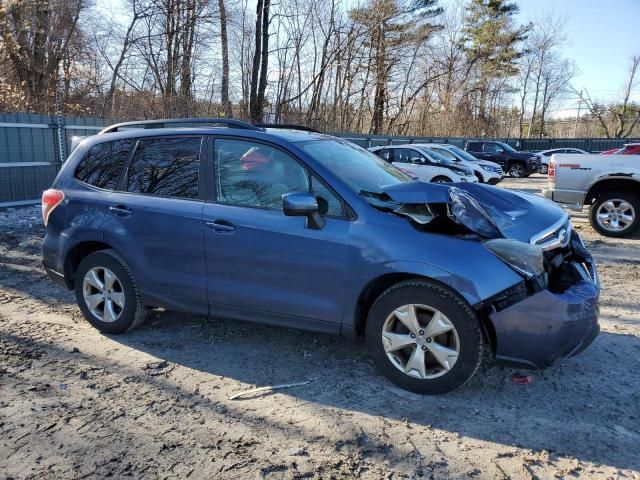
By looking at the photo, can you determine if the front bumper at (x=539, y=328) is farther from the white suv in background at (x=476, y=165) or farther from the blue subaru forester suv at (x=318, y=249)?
the white suv in background at (x=476, y=165)

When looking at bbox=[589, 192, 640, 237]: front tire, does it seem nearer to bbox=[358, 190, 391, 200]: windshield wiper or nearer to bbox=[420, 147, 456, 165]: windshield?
bbox=[358, 190, 391, 200]: windshield wiper

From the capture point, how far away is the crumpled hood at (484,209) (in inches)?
130

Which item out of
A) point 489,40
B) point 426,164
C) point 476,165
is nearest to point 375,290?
point 426,164

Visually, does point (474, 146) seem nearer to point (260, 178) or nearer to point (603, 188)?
point (603, 188)

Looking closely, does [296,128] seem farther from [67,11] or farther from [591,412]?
[67,11]

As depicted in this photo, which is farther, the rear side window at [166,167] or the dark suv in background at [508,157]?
the dark suv in background at [508,157]

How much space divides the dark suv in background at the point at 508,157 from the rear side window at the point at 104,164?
77.4 feet

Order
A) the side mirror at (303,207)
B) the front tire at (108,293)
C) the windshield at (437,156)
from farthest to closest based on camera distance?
the windshield at (437,156), the front tire at (108,293), the side mirror at (303,207)

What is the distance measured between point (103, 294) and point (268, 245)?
1.74m

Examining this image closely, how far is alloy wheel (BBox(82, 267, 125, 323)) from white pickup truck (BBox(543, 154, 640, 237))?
7.66 meters

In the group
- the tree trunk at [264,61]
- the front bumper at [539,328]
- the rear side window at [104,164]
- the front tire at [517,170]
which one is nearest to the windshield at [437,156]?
the tree trunk at [264,61]

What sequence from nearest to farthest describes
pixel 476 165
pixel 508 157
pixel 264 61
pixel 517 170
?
pixel 476 165 < pixel 264 61 < pixel 517 170 < pixel 508 157

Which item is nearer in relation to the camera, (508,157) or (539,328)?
(539,328)

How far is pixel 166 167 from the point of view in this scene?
4.21 m
